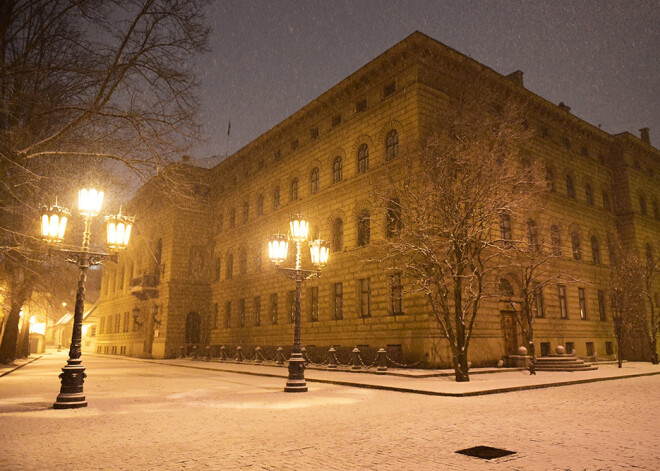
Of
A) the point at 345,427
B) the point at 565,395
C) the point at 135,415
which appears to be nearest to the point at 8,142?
the point at 135,415

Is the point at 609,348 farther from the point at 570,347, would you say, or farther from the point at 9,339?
the point at 9,339

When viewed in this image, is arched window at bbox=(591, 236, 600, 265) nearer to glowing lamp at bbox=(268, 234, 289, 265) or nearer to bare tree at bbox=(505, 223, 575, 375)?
bare tree at bbox=(505, 223, 575, 375)

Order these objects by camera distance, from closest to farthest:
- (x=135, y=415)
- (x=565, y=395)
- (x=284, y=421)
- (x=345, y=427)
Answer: (x=345, y=427), (x=284, y=421), (x=135, y=415), (x=565, y=395)

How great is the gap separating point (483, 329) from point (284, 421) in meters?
16.6

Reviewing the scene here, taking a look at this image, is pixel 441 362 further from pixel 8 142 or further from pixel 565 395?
pixel 8 142

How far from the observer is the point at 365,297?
1022 inches

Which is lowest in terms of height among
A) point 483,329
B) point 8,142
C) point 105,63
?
point 483,329

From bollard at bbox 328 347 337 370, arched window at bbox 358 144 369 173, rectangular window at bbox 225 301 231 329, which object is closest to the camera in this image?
bollard at bbox 328 347 337 370

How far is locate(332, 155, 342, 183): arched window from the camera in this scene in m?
29.5

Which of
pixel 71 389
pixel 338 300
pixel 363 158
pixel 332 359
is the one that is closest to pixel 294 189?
pixel 363 158

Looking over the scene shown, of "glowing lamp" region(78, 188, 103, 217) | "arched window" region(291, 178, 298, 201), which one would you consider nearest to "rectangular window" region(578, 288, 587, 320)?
"arched window" region(291, 178, 298, 201)

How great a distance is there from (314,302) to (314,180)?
7.89 metres

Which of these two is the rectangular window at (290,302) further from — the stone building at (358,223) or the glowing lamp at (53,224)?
the glowing lamp at (53,224)

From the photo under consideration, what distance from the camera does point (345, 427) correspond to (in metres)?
8.51
